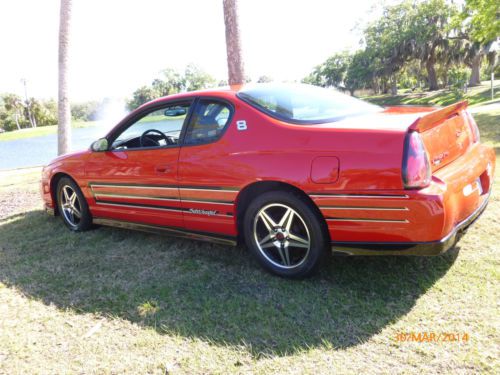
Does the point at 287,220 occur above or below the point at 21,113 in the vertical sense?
below

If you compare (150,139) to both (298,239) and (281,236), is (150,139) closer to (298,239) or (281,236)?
(281,236)

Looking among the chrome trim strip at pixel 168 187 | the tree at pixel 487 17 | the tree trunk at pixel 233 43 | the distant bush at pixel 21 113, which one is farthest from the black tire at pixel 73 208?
the distant bush at pixel 21 113

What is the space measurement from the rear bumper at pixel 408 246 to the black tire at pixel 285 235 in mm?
168

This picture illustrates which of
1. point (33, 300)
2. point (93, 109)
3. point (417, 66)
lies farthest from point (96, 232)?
point (93, 109)

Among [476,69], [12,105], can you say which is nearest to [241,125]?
[476,69]

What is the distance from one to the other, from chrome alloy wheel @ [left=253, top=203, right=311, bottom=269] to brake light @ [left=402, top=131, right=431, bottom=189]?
82 centimetres

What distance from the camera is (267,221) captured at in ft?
10.4

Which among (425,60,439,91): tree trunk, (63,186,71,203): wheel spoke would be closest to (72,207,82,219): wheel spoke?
(63,186,71,203): wheel spoke

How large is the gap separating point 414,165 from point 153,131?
111 inches

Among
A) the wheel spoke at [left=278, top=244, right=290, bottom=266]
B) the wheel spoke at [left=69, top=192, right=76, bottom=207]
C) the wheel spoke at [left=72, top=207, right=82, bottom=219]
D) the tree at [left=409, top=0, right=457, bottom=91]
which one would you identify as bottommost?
the wheel spoke at [left=278, top=244, right=290, bottom=266]

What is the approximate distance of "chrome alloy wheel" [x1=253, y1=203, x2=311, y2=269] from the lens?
306 centimetres

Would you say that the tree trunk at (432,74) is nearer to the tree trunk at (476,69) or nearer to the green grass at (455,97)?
the tree trunk at (476,69)

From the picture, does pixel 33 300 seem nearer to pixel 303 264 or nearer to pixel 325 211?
pixel 303 264

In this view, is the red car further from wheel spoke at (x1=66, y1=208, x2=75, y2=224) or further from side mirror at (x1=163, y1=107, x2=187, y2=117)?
wheel spoke at (x1=66, y1=208, x2=75, y2=224)
